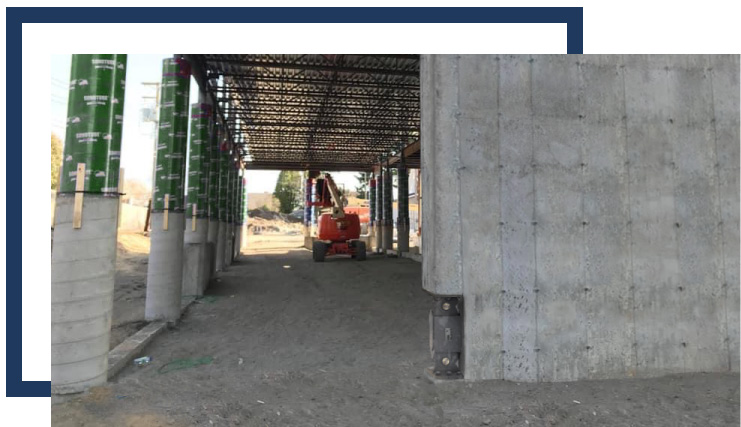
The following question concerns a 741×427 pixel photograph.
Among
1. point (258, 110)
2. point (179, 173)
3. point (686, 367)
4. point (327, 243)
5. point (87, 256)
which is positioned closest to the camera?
point (87, 256)

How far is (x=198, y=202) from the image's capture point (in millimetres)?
12453

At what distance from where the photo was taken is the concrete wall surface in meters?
5.03

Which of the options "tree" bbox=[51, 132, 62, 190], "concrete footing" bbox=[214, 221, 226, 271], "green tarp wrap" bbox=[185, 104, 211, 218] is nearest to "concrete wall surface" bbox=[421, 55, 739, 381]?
"green tarp wrap" bbox=[185, 104, 211, 218]

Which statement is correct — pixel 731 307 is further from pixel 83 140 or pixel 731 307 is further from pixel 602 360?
pixel 83 140

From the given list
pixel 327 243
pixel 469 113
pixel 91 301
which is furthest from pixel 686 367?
pixel 327 243

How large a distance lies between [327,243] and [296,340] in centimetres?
1335

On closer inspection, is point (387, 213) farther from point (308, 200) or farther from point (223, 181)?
point (223, 181)

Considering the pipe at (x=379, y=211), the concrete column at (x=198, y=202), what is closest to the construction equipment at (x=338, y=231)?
the concrete column at (x=198, y=202)

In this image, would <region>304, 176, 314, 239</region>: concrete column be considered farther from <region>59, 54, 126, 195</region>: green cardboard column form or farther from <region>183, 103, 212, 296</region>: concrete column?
<region>59, 54, 126, 195</region>: green cardboard column form

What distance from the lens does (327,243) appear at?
67.4 ft

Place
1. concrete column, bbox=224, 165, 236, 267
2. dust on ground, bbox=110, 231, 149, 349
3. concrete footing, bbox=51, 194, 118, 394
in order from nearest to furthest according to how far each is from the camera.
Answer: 1. concrete footing, bbox=51, 194, 118, 394
2. dust on ground, bbox=110, 231, 149, 349
3. concrete column, bbox=224, 165, 236, 267

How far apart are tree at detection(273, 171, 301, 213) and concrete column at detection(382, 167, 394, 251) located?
32542 millimetres

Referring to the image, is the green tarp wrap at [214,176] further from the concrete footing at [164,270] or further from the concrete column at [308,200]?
the concrete column at [308,200]

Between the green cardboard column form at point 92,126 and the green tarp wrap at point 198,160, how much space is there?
285 inches
